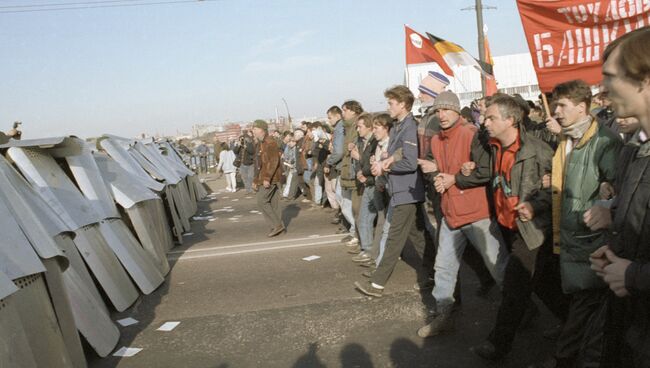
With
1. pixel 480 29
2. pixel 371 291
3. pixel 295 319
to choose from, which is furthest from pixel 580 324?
pixel 480 29

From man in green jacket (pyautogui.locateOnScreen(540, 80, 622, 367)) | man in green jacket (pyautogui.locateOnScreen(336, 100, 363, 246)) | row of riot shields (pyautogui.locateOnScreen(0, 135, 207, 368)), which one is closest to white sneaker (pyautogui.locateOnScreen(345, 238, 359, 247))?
man in green jacket (pyautogui.locateOnScreen(336, 100, 363, 246))

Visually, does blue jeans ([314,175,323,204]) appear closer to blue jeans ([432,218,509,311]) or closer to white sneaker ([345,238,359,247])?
white sneaker ([345,238,359,247])

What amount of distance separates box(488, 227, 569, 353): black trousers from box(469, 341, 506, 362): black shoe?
3 centimetres

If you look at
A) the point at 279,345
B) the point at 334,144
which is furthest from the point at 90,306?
the point at 334,144

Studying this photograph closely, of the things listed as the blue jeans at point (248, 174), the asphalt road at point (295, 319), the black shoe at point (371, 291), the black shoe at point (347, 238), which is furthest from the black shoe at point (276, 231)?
the blue jeans at point (248, 174)

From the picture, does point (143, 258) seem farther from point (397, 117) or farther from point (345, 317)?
point (397, 117)

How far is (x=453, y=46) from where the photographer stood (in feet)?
30.8

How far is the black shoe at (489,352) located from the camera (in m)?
3.76

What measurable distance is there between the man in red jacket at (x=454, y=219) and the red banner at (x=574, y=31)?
3.41 ft

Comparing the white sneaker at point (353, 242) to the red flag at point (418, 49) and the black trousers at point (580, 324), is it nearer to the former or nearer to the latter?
the red flag at point (418, 49)

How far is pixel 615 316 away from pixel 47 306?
342cm

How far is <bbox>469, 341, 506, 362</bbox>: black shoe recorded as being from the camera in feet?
12.3

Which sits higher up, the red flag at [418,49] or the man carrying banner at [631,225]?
the red flag at [418,49]

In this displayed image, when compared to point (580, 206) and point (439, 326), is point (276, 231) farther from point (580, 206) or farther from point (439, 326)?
point (580, 206)
